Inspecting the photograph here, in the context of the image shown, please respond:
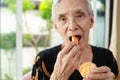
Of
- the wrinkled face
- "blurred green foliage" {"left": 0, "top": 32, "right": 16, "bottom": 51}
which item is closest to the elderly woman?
the wrinkled face

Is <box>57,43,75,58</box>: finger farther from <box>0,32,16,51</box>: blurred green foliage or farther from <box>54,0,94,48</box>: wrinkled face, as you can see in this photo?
<box>0,32,16,51</box>: blurred green foliage

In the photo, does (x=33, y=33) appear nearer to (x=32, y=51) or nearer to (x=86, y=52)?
(x=32, y=51)

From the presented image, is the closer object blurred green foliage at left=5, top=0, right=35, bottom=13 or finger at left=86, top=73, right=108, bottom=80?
finger at left=86, top=73, right=108, bottom=80

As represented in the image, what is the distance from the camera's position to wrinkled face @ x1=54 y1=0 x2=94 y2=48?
121 cm

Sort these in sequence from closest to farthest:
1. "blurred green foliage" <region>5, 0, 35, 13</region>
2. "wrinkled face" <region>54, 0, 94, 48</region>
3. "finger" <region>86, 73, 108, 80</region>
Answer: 1. "finger" <region>86, 73, 108, 80</region>
2. "wrinkled face" <region>54, 0, 94, 48</region>
3. "blurred green foliage" <region>5, 0, 35, 13</region>

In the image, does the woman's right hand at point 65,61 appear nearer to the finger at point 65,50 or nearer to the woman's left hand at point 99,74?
the finger at point 65,50

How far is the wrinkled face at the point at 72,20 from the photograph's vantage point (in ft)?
3.96

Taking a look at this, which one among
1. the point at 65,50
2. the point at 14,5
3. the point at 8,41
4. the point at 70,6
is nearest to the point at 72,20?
the point at 70,6

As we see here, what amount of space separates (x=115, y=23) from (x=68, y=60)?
4.79 feet

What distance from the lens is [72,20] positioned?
3.98 feet

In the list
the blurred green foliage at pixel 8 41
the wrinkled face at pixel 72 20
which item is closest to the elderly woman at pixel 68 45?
the wrinkled face at pixel 72 20

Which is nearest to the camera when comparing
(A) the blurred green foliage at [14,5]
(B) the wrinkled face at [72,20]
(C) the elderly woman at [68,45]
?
Result: (C) the elderly woman at [68,45]

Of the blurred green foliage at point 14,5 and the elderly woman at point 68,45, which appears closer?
the elderly woman at point 68,45

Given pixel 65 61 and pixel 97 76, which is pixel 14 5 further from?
pixel 97 76
